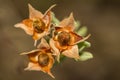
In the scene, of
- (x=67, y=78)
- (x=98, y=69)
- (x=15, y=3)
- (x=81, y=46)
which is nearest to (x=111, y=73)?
(x=98, y=69)

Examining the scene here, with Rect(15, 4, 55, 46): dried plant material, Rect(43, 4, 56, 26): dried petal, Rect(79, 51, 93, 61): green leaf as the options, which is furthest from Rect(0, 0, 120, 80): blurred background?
Rect(43, 4, 56, 26): dried petal

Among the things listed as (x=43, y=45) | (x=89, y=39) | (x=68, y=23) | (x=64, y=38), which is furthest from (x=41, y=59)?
(x=89, y=39)

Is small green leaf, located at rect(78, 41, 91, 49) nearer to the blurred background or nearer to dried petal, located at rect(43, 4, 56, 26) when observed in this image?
dried petal, located at rect(43, 4, 56, 26)

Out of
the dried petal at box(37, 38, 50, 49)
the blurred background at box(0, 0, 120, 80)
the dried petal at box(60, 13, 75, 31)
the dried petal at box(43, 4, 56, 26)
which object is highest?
the dried petal at box(43, 4, 56, 26)

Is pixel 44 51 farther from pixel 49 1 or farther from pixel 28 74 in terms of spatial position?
pixel 49 1

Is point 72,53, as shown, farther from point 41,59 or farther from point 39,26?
point 39,26

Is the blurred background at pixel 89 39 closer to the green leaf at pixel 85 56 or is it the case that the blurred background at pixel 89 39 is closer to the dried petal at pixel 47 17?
the green leaf at pixel 85 56
